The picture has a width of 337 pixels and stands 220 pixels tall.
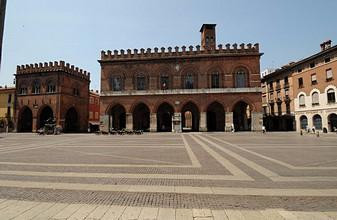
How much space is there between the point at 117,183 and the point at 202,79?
30359mm

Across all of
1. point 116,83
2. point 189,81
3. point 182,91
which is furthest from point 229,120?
point 116,83

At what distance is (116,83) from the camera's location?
119 ft

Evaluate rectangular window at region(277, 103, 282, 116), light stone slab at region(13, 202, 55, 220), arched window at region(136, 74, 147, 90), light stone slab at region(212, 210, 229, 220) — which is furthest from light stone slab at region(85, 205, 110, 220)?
rectangular window at region(277, 103, 282, 116)

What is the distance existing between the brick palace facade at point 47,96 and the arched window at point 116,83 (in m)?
10.4

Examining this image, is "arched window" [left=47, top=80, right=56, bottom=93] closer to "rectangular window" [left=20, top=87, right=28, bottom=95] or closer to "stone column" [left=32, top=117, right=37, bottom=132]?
"rectangular window" [left=20, top=87, right=28, bottom=95]

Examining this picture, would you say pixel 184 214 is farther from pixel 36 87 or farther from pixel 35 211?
pixel 36 87

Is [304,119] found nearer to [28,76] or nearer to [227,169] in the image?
[227,169]

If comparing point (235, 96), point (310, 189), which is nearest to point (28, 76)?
point (235, 96)

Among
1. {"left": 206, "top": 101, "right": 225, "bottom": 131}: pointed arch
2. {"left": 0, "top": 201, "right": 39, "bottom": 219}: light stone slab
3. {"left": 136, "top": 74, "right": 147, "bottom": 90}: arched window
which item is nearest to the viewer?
{"left": 0, "top": 201, "right": 39, "bottom": 219}: light stone slab

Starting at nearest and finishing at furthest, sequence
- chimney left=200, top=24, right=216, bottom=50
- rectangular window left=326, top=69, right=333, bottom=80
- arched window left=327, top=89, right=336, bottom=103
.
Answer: arched window left=327, top=89, right=336, bottom=103 → rectangular window left=326, top=69, right=333, bottom=80 → chimney left=200, top=24, right=216, bottom=50

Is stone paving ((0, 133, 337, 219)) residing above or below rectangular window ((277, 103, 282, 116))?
below

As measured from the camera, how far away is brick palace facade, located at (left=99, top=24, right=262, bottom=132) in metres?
33.8

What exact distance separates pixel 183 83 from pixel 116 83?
11347 millimetres

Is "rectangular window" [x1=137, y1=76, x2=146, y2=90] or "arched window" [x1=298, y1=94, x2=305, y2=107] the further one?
"rectangular window" [x1=137, y1=76, x2=146, y2=90]
